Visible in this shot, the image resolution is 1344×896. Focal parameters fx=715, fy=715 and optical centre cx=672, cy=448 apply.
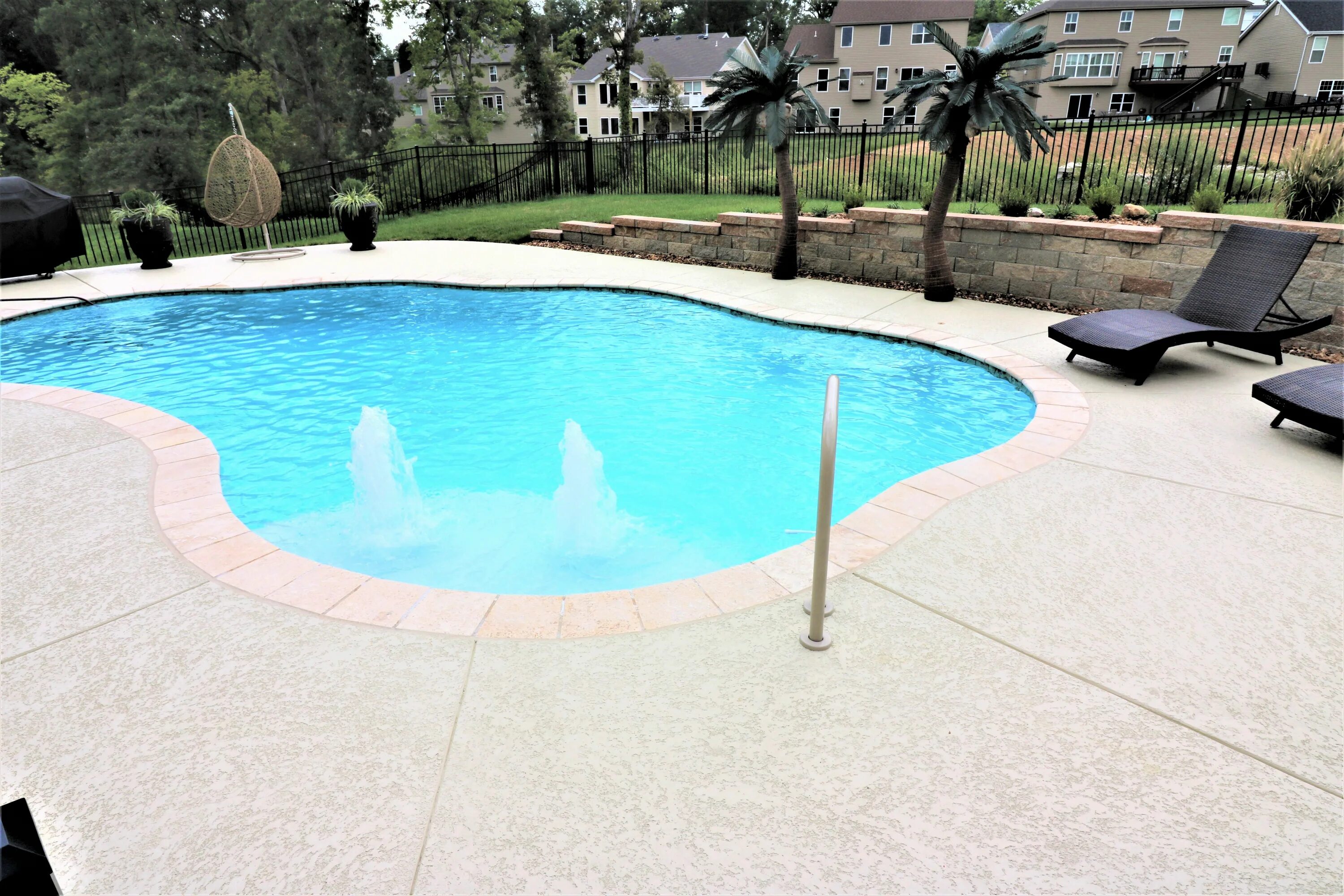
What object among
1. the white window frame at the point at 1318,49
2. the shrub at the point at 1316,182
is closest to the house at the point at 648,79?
the white window frame at the point at 1318,49

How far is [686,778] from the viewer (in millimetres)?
2326

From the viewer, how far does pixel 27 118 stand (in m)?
32.9

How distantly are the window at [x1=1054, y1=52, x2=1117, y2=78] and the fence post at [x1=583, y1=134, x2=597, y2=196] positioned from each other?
31854mm

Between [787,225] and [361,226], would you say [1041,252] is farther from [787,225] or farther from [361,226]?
[361,226]

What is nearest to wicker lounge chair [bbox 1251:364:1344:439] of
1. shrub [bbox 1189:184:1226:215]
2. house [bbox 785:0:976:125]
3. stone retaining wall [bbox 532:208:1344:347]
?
stone retaining wall [bbox 532:208:1344:347]

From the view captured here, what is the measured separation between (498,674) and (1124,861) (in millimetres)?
2138

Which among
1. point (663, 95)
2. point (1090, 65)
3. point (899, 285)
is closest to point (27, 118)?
point (663, 95)

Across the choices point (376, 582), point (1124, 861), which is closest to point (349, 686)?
point (376, 582)

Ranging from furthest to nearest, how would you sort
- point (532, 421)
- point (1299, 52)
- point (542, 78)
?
1. point (1299, 52)
2. point (542, 78)
3. point (532, 421)

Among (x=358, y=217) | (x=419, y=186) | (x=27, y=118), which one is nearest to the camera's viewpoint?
(x=358, y=217)

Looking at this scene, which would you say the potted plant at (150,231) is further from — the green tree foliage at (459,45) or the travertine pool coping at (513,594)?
the green tree foliage at (459,45)

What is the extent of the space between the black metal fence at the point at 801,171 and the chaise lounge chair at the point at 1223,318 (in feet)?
9.33

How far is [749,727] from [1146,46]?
47.1 meters

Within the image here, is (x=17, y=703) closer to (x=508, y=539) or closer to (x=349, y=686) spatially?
(x=349, y=686)
